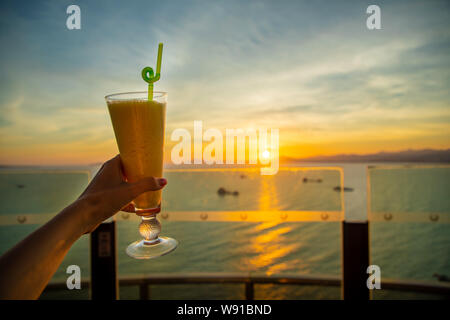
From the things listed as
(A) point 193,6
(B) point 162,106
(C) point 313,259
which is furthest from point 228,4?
(C) point 313,259

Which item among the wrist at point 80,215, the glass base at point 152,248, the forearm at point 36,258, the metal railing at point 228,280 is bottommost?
the metal railing at point 228,280

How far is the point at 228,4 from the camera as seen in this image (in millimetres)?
3621

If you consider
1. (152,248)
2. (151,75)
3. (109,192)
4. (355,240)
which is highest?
(151,75)

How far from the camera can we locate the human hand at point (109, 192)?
736 millimetres

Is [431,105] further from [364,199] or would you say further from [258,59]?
[258,59]

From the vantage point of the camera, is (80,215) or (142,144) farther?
(142,144)

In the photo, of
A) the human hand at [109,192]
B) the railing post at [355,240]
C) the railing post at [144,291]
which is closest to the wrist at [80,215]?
the human hand at [109,192]

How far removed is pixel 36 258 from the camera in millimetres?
537

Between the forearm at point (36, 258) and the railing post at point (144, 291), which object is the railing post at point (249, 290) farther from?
the forearm at point (36, 258)

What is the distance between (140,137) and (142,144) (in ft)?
0.08

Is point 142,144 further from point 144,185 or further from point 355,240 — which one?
point 355,240

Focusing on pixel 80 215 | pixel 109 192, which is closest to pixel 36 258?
pixel 80 215

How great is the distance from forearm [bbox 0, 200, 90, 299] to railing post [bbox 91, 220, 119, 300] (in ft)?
4.87
